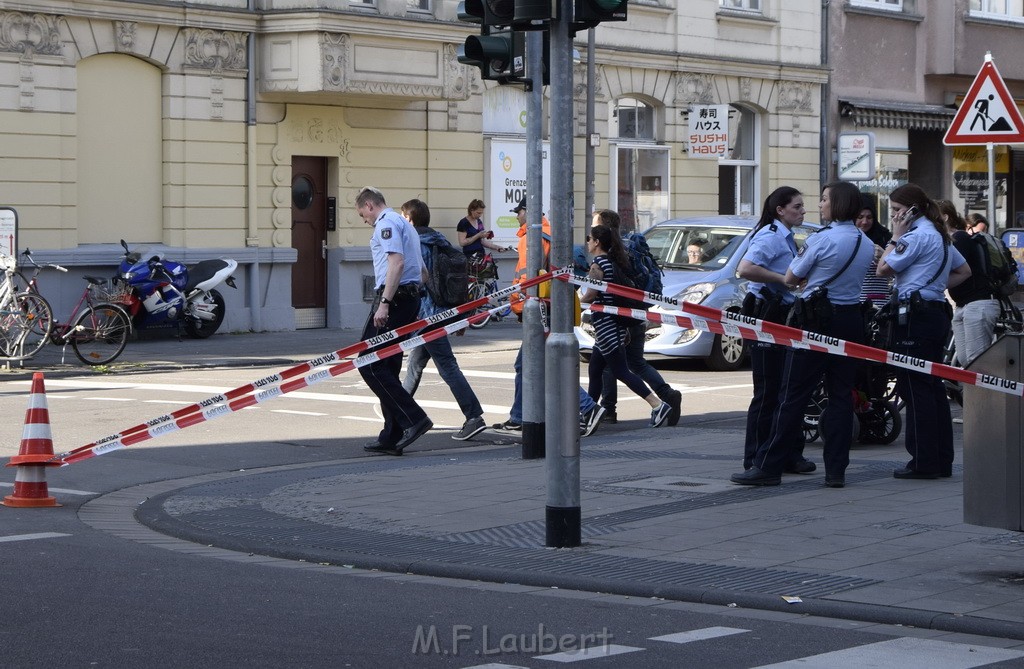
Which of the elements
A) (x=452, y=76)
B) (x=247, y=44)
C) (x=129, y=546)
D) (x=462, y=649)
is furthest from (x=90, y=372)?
(x=462, y=649)

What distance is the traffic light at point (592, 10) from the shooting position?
8.29 meters

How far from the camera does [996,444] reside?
292 inches

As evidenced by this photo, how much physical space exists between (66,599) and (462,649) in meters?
1.90

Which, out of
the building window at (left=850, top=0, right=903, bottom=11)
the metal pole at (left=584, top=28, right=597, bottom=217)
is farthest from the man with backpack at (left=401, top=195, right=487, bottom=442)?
the building window at (left=850, top=0, right=903, bottom=11)

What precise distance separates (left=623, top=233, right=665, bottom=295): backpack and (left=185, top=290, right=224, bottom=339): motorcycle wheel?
1013 centimetres

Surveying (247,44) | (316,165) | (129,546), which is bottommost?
(129,546)

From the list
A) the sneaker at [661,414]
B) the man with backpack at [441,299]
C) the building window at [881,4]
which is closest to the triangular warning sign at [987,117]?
the sneaker at [661,414]

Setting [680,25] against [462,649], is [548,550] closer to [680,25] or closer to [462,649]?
[462,649]

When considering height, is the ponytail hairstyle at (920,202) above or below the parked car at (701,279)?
above

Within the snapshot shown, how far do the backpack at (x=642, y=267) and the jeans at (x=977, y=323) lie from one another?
2.43 meters

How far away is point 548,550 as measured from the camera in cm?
826

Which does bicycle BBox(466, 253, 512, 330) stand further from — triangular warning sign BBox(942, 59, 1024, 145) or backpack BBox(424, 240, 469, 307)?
triangular warning sign BBox(942, 59, 1024, 145)

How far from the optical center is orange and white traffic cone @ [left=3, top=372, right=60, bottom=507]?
987 centimetres

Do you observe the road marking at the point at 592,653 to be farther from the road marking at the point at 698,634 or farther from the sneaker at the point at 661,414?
the sneaker at the point at 661,414
